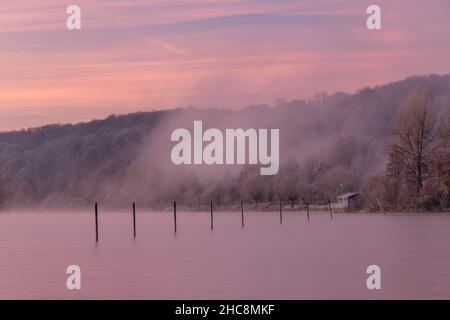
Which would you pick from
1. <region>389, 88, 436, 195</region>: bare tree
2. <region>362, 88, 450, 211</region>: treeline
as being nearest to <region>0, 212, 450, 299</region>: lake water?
<region>362, 88, 450, 211</region>: treeline

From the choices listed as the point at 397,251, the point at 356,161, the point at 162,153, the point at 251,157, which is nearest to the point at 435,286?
the point at 397,251

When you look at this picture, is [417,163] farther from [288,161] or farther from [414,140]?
[288,161]

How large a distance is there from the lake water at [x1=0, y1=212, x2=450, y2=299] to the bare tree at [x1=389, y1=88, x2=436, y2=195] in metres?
19.5

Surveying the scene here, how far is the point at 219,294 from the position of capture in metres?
38.4

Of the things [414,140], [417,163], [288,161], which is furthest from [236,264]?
[288,161]

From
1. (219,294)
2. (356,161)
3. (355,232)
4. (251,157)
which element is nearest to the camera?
(219,294)

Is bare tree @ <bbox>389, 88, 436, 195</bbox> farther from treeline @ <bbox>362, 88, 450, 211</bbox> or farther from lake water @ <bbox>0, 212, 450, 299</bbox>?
lake water @ <bbox>0, 212, 450, 299</bbox>

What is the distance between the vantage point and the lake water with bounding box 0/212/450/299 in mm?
39156

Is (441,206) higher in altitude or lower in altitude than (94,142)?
lower

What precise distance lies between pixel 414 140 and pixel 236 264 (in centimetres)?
6149

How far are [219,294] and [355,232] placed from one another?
1933 inches

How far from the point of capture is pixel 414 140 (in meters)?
110
